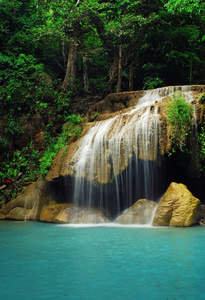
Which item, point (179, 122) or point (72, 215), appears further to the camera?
point (72, 215)

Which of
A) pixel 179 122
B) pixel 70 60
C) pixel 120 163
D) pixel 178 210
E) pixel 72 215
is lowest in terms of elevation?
pixel 72 215

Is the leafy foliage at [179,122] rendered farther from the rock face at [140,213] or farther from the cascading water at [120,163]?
the rock face at [140,213]

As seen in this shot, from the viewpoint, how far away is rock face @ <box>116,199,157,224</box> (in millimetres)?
9414

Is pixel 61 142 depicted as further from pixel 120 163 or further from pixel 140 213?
pixel 140 213

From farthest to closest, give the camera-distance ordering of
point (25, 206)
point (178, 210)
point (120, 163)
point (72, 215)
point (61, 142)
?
1. point (61, 142)
2. point (25, 206)
3. point (72, 215)
4. point (120, 163)
5. point (178, 210)

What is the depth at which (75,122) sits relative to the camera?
1370 centimetres

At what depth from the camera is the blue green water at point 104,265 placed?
3.83 metres

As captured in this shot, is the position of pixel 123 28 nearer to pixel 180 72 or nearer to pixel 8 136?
pixel 180 72

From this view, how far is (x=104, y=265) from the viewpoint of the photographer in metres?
4.96

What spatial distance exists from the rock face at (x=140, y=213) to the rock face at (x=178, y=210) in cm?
47

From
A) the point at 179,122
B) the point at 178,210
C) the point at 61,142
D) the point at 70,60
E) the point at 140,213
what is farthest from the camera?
the point at 70,60

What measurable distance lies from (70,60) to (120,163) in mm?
10202

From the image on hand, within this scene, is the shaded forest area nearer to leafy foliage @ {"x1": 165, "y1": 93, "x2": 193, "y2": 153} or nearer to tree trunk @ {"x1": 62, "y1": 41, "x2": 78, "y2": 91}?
tree trunk @ {"x1": 62, "y1": 41, "x2": 78, "y2": 91}

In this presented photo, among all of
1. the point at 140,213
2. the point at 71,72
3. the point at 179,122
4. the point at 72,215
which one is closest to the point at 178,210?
the point at 140,213
